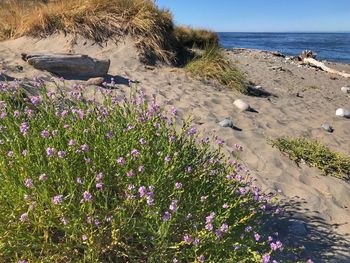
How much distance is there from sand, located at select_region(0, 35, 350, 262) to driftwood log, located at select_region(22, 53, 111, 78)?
0.65ft

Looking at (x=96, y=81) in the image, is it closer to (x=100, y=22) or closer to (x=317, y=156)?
(x=100, y=22)

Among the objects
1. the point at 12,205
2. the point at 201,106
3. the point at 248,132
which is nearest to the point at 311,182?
the point at 248,132

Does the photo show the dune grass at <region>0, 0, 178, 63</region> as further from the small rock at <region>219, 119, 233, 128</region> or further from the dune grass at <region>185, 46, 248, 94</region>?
the small rock at <region>219, 119, 233, 128</region>

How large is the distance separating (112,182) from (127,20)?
26.0ft

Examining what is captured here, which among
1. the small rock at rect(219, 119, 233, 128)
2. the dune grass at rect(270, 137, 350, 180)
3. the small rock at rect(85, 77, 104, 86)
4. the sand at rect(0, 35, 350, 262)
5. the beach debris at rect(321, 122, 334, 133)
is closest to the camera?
the sand at rect(0, 35, 350, 262)

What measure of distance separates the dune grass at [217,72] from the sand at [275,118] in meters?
0.29

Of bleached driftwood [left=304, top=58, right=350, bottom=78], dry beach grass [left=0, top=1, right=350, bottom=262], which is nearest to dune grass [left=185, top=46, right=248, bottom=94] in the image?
dry beach grass [left=0, top=1, right=350, bottom=262]

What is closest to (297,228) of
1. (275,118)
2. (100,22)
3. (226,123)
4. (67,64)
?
(226,123)

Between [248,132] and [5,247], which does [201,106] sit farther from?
[5,247]

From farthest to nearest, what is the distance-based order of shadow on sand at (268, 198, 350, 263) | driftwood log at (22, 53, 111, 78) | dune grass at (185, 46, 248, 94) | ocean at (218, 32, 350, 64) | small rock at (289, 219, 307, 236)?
ocean at (218, 32, 350, 64) → dune grass at (185, 46, 248, 94) → driftwood log at (22, 53, 111, 78) → small rock at (289, 219, 307, 236) → shadow on sand at (268, 198, 350, 263)

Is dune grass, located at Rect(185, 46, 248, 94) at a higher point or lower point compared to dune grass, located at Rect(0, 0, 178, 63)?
lower

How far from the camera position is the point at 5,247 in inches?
87.9

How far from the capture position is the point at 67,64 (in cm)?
745

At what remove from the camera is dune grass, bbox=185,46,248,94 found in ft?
29.7
